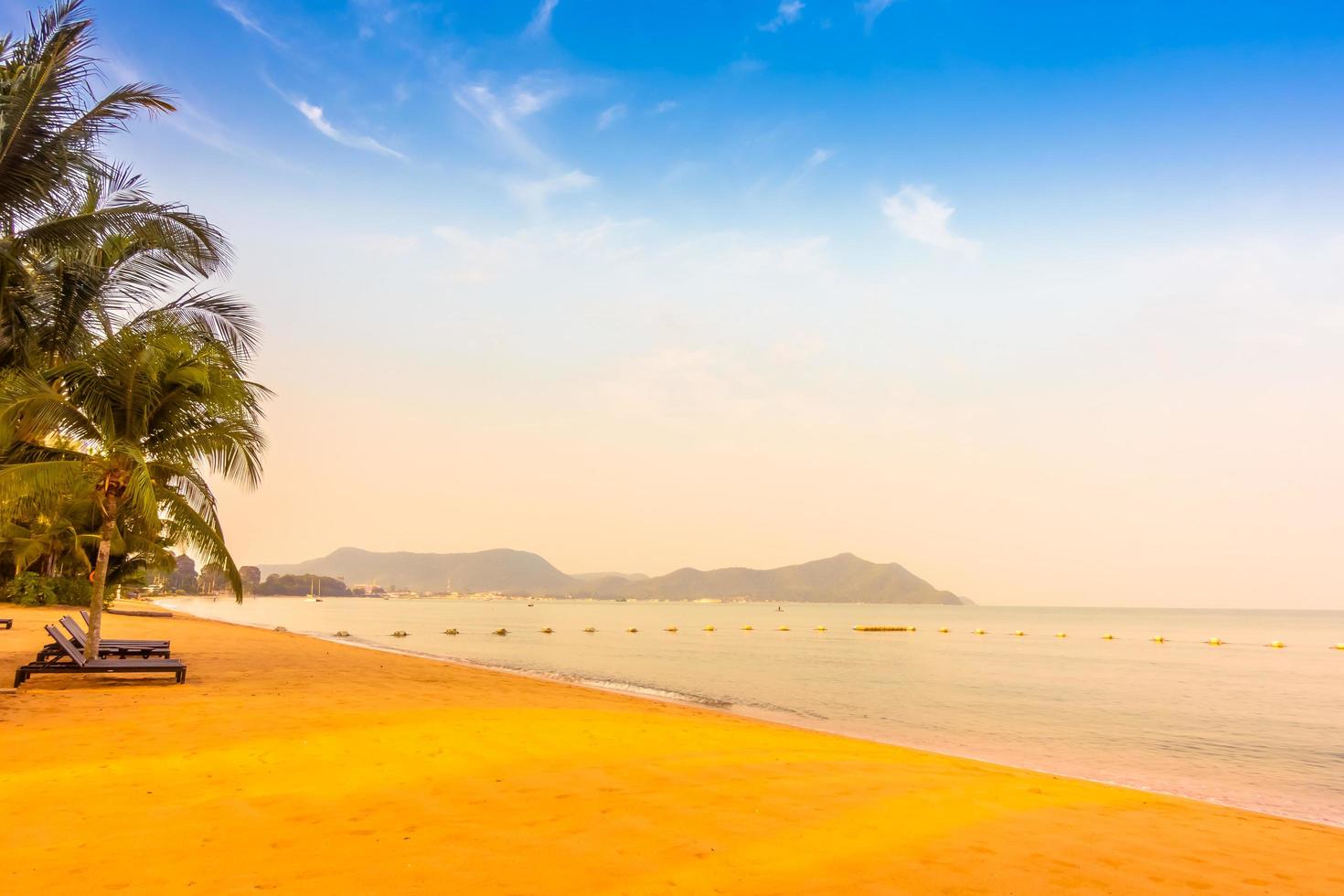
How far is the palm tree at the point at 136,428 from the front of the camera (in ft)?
42.7

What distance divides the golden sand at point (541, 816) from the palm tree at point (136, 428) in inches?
158

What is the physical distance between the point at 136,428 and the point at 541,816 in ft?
Result: 41.9

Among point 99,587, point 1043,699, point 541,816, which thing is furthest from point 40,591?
point 1043,699

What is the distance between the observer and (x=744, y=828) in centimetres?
583

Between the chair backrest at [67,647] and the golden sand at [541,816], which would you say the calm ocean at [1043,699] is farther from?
the chair backrest at [67,647]

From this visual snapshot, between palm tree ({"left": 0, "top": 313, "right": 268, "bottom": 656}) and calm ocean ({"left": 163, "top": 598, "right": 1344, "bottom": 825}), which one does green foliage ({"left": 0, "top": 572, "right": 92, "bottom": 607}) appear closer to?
calm ocean ({"left": 163, "top": 598, "right": 1344, "bottom": 825})

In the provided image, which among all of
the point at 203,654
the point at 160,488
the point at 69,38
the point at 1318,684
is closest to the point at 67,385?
the point at 160,488

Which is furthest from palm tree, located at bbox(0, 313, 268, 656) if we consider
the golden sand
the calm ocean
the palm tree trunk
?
the calm ocean

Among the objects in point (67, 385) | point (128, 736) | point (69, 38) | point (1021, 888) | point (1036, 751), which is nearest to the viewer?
point (1021, 888)

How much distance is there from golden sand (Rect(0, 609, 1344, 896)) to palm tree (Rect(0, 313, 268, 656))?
401cm

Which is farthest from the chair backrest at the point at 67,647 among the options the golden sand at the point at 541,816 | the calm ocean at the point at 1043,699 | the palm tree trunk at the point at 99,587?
the calm ocean at the point at 1043,699

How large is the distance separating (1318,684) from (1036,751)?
29685 mm

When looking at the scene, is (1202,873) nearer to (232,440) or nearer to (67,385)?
(232,440)

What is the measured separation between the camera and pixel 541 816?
5.88 m
